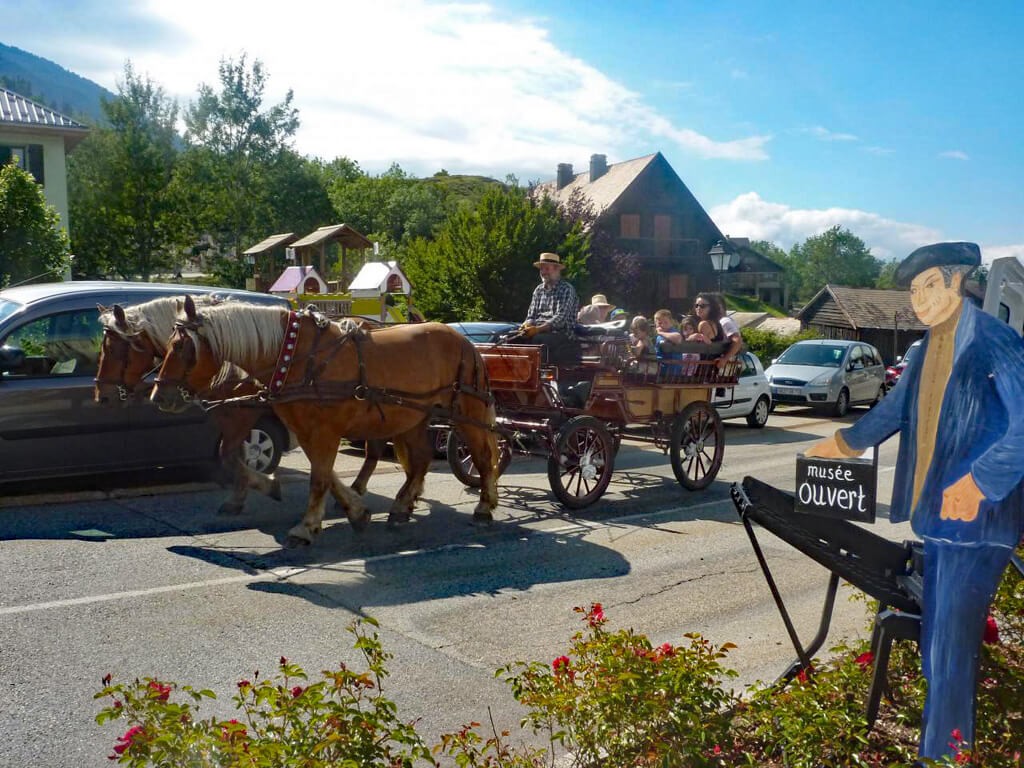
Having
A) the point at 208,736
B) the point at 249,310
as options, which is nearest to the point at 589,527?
the point at 249,310

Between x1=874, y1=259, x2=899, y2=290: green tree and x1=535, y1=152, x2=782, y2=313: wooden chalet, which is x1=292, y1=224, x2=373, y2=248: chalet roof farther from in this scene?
x1=535, y1=152, x2=782, y2=313: wooden chalet

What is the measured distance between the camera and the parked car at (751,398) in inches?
690

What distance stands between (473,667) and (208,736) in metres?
2.55

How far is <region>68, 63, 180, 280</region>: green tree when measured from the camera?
4697 centimetres

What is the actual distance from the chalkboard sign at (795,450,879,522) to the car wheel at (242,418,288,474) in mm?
6998

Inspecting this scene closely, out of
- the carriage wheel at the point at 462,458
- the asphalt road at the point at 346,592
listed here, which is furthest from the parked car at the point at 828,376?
the carriage wheel at the point at 462,458

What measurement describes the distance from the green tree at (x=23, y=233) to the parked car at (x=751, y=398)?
41.0ft

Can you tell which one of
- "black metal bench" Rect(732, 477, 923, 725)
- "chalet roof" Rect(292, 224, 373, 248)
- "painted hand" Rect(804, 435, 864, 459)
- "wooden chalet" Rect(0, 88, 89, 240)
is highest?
"wooden chalet" Rect(0, 88, 89, 240)

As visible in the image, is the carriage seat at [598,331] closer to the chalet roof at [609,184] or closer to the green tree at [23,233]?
the green tree at [23,233]

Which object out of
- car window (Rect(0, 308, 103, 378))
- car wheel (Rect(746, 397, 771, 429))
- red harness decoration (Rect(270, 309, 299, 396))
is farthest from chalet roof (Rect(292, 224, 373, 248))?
red harness decoration (Rect(270, 309, 299, 396))

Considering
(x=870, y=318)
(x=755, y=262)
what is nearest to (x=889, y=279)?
(x=870, y=318)

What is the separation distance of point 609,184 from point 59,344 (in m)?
38.4

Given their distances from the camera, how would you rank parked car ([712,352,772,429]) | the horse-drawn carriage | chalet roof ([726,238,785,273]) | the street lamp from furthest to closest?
chalet roof ([726,238,785,273]), the street lamp, parked car ([712,352,772,429]), the horse-drawn carriage

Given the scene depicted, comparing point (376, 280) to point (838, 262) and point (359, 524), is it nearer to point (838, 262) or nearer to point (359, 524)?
point (359, 524)
